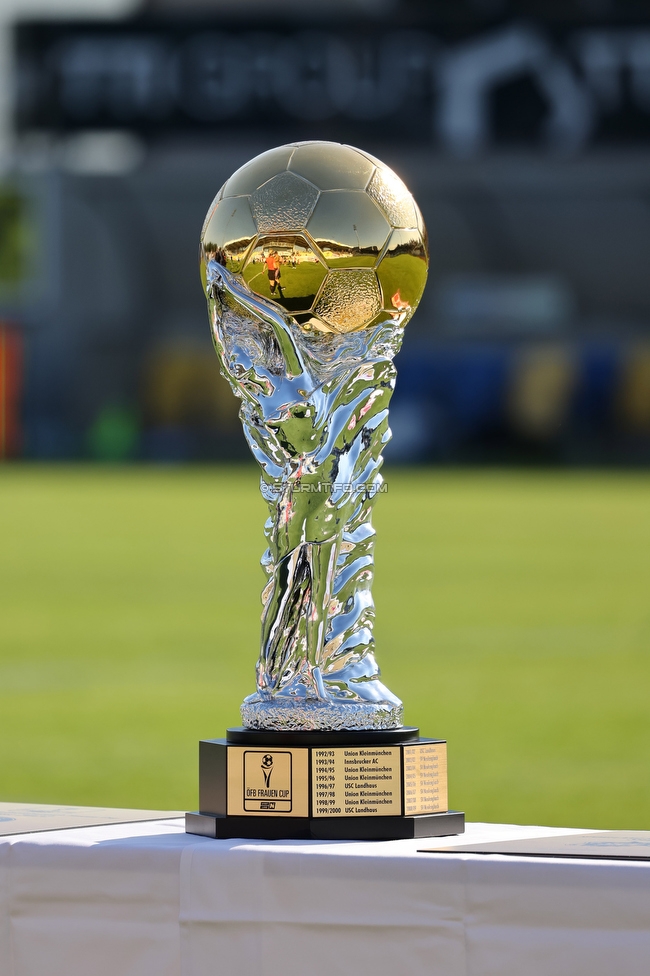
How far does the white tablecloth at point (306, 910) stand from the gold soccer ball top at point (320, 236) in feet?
2.40

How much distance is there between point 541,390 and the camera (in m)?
26.5

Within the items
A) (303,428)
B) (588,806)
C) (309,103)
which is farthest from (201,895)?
(309,103)

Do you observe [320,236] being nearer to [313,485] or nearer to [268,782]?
[313,485]

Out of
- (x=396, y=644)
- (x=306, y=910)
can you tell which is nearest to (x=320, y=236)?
(x=306, y=910)

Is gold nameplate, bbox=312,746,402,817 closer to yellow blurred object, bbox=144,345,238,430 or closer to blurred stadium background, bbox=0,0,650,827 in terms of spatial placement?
blurred stadium background, bbox=0,0,650,827

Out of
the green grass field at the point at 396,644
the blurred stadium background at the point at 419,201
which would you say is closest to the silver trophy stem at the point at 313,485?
the green grass field at the point at 396,644

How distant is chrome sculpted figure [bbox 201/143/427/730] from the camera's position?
219cm

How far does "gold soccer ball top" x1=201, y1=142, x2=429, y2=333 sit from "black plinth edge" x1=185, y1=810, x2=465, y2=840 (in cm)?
67

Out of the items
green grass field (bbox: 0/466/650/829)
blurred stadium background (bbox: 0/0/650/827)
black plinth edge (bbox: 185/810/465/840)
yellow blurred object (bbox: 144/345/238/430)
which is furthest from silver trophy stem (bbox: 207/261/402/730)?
yellow blurred object (bbox: 144/345/238/430)

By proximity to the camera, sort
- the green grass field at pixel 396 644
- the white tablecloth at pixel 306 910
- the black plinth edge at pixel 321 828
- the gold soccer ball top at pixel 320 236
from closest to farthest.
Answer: the white tablecloth at pixel 306 910 → the black plinth edge at pixel 321 828 → the gold soccer ball top at pixel 320 236 → the green grass field at pixel 396 644

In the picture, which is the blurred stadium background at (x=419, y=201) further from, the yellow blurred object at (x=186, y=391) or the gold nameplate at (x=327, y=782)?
the gold nameplate at (x=327, y=782)

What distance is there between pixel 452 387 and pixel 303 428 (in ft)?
82.2

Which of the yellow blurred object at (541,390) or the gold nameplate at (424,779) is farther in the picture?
the yellow blurred object at (541,390)

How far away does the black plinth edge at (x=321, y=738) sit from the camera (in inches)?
83.6
